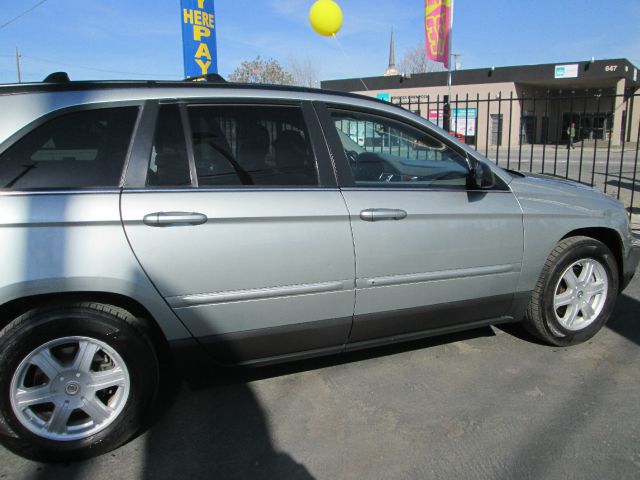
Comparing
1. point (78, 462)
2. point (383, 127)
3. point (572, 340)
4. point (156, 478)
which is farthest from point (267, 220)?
point (572, 340)

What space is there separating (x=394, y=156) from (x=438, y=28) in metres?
9.28

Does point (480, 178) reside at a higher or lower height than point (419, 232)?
higher

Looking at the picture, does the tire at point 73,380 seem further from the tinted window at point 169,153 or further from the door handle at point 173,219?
the tinted window at point 169,153

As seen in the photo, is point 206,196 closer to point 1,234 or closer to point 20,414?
point 1,234

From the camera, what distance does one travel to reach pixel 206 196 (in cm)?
246

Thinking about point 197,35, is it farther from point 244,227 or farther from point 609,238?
point 609,238

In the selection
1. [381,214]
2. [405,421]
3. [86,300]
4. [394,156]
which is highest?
[394,156]

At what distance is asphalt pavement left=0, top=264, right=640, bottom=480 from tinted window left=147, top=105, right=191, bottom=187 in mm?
1341

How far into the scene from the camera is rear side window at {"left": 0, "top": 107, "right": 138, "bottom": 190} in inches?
88.5

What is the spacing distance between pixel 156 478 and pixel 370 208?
1724mm

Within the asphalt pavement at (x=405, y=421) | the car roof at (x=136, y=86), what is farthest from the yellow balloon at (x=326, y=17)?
the asphalt pavement at (x=405, y=421)

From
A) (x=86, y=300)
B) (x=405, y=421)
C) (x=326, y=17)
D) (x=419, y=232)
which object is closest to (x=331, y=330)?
(x=405, y=421)

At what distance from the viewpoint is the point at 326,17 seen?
384 inches

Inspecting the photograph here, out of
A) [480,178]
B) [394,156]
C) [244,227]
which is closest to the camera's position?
[244,227]
